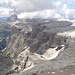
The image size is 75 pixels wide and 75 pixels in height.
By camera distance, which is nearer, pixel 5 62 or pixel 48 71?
pixel 48 71

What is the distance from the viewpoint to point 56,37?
154 metres

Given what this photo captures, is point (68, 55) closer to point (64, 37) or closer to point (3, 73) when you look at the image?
point (3, 73)

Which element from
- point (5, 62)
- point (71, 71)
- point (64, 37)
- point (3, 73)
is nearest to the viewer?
point (71, 71)

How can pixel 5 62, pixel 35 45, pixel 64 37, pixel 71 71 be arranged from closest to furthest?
pixel 71 71 < pixel 5 62 < pixel 64 37 < pixel 35 45

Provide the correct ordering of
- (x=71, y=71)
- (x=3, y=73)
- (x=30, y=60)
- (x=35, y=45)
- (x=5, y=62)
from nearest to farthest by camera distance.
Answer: (x=71, y=71)
(x=3, y=73)
(x=30, y=60)
(x=5, y=62)
(x=35, y=45)

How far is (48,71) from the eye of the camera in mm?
40531

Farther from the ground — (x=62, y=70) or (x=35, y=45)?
(x=62, y=70)

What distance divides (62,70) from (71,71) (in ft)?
6.05

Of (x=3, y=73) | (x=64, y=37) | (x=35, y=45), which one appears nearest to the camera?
(x=3, y=73)

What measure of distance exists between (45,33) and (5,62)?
4310 inches

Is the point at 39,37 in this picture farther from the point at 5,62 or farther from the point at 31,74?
the point at 31,74

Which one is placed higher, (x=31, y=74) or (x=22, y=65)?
(x=31, y=74)

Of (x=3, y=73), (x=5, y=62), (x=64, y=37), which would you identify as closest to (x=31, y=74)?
(x=3, y=73)

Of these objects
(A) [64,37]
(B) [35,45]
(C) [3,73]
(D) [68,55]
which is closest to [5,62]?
(C) [3,73]
